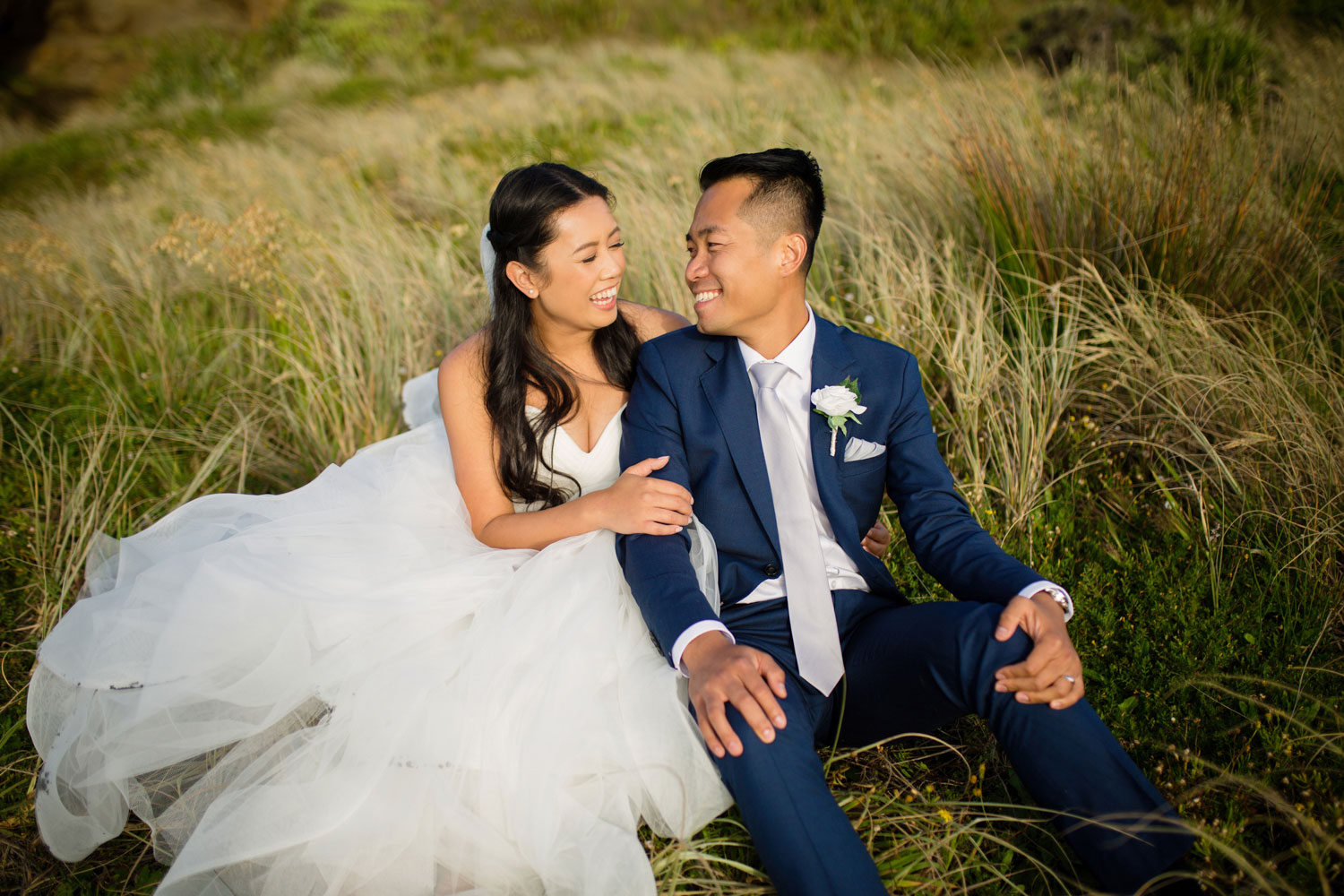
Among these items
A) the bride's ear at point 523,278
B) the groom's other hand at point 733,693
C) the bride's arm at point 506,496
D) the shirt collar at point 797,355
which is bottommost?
the groom's other hand at point 733,693

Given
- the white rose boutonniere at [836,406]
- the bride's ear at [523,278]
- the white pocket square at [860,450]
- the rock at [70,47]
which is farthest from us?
the rock at [70,47]

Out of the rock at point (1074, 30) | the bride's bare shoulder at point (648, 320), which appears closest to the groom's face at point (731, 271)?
the bride's bare shoulder at point (648, 320)

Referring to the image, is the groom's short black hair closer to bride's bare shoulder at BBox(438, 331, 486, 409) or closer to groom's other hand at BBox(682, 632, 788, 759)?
bride's bare shoulder at BBox(438, 331, 486, 409)

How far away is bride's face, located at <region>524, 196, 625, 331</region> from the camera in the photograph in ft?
9.98

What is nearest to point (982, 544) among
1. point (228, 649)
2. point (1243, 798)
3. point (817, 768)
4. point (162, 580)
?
point (817, 768)

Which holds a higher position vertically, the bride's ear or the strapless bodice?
the bride's ear

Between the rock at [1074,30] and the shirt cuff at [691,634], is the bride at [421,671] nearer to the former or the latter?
the shirt cuff at [691,634]

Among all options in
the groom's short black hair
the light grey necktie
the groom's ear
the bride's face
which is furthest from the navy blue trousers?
the bride's face

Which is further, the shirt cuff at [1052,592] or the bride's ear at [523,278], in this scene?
the bride's ear at [523,278]

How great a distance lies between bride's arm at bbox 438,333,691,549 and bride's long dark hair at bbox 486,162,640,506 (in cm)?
5

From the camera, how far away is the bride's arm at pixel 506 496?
2.50 m

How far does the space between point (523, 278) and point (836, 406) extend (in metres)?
1.37

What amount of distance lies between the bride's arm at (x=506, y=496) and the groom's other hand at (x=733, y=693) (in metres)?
0.50

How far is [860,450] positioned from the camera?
8.55 ft
